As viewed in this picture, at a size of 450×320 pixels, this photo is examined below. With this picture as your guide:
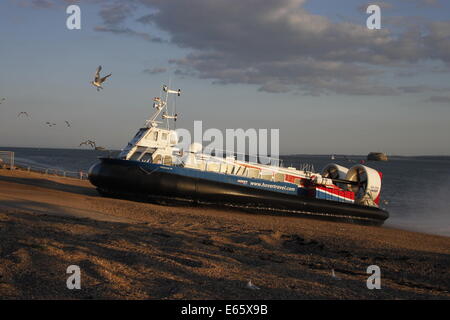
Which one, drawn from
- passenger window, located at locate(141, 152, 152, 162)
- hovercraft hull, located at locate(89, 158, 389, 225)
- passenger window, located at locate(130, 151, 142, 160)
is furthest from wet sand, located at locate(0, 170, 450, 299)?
passenger window, located at locate(130, 151, 142, 160)

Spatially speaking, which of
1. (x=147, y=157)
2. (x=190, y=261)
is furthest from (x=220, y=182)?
(x=190, y=261)

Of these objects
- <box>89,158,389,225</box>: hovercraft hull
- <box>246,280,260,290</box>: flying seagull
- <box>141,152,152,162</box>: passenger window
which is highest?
<box>141,152,152,162</box>: passenger window

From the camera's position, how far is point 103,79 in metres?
12.8

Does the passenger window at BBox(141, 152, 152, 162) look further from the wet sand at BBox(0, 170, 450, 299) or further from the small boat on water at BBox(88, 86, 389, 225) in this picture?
the wet sand at BBox(0, 170, 450, 299)

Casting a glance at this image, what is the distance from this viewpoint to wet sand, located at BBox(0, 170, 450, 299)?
4.69 m

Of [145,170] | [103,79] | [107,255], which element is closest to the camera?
[107,255]

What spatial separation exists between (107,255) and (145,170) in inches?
309

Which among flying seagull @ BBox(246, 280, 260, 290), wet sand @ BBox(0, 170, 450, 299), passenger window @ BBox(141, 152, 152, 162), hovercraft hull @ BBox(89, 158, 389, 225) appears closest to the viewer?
wet sand @ BBox(0, 170, 450, 299)

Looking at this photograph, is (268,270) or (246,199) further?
(246,199)

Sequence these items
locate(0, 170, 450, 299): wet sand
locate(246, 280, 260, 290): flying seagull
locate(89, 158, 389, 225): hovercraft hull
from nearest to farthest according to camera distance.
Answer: locate(0, 170, 450, 299): wet sand
locate(246, 280, 260, 290): flying seagull
locate(89, 158, 389, 225): hovercraft hull

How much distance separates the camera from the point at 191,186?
1382 centimetres

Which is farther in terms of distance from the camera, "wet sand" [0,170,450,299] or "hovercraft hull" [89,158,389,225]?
"hovercraft hull" [89,158,389,225]
